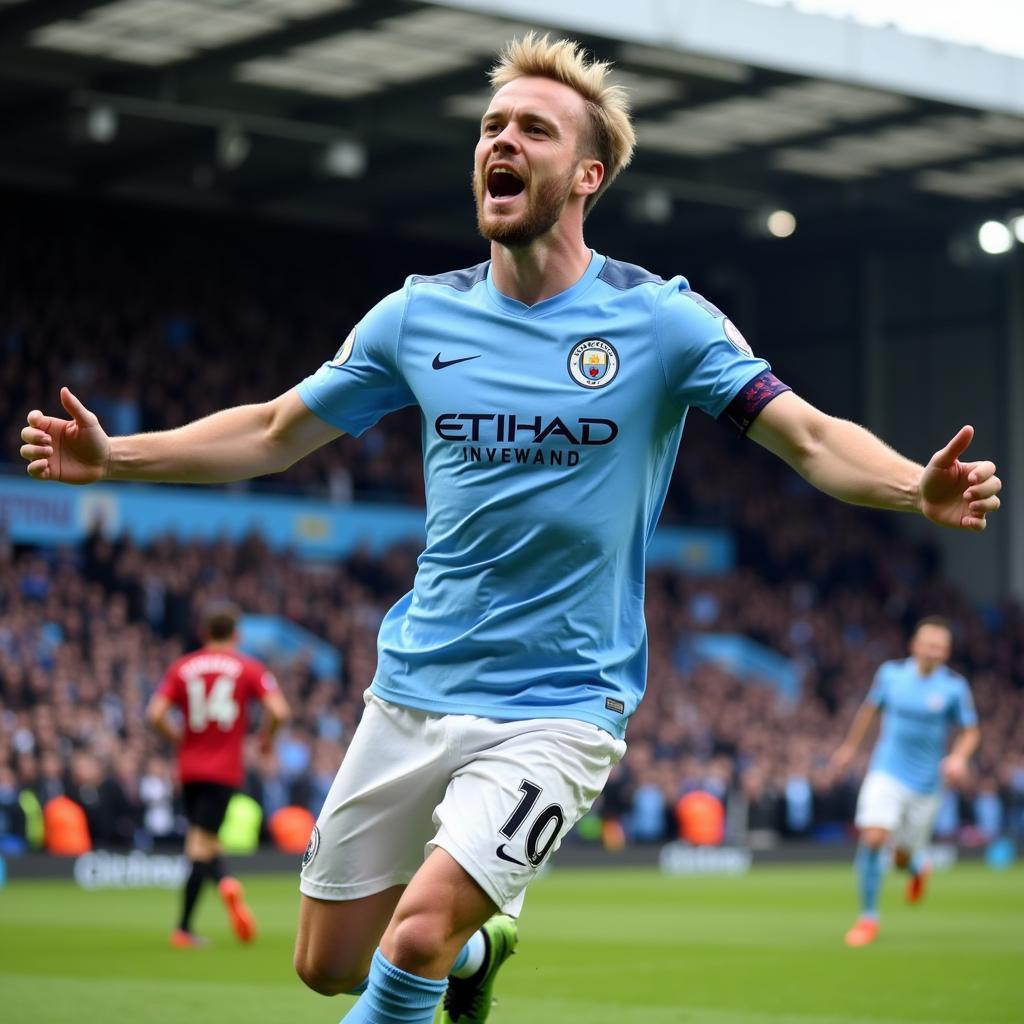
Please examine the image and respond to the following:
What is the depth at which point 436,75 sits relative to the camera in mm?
28156

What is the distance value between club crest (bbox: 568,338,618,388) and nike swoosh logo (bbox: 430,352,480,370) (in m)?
0.26

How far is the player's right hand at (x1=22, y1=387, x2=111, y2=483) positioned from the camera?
5.13 m

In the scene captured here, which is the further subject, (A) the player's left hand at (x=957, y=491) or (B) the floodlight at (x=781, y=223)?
(B) the floodlight at (x=781, y=223)

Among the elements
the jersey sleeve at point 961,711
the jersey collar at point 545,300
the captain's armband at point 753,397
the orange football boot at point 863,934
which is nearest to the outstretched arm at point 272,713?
the orange football boot at point 863,934

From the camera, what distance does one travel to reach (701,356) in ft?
16.5

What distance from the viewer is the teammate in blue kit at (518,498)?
16.1 ft

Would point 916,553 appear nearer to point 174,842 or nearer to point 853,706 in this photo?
point 853,706

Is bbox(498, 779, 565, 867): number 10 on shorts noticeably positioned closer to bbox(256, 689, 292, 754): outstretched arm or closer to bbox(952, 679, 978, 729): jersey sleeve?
bbox(256, 689, 292, 754): outstretched arm

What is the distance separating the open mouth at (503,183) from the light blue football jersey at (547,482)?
274 mm

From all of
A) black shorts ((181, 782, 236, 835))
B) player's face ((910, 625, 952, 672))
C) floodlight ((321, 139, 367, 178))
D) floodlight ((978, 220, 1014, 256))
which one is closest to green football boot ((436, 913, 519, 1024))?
black shorts ((181, 782, 236, 835))

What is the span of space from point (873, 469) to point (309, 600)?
2469cm

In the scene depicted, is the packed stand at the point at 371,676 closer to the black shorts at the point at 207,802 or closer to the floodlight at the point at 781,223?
the floodlight at the point at 781,223

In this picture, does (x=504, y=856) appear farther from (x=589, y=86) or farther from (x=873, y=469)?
(x=589, y=86)

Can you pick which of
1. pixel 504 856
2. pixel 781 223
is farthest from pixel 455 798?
pixel 781 223
